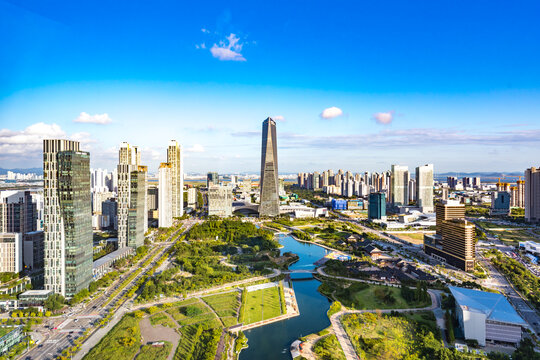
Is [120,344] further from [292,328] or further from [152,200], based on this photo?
[152,200]

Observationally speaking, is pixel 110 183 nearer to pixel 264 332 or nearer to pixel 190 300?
pixel 190 300

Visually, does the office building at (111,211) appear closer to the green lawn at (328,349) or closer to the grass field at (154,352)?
the grass field at (154,352)

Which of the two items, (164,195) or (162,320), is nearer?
(162,320)

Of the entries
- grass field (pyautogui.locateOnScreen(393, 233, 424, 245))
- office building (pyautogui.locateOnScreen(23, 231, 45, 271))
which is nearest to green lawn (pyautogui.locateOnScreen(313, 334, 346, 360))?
office building (pyautogui.locateOnScreen(23, 231, 45, 271))

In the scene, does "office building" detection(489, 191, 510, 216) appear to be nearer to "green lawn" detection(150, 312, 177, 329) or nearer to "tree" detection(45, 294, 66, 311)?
"green lawn" detection(150, 312, 177, 329)

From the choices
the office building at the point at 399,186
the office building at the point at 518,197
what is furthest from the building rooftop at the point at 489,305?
the office building at the point at 518,197

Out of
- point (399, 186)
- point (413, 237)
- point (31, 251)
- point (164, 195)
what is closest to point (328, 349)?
point (31, 251)
